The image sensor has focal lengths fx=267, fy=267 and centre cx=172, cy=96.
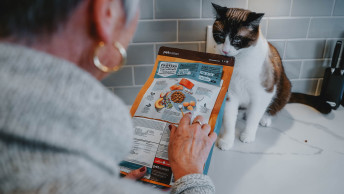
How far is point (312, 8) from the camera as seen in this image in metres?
1.08

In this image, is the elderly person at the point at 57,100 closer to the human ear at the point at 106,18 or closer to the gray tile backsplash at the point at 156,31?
the human ear at the point at 106,18

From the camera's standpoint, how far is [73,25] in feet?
1.07

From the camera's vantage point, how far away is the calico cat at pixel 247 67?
2.95 feet

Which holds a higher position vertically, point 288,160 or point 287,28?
point 287,28

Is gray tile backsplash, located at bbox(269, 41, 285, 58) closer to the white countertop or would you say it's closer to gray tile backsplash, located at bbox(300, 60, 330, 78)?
gray tile backsplash, located at bbox(300, 60, 330, 78)

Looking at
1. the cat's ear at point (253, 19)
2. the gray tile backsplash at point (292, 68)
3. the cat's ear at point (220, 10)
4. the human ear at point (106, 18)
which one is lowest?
the gray tile backsplash at point (292, 68)

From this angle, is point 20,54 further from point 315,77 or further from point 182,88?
point 315,77

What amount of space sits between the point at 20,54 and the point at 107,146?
0.16 metres

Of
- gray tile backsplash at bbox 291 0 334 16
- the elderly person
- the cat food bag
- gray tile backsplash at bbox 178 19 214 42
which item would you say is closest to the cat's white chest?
the cat food bag

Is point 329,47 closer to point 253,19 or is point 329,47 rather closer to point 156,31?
point 253,19

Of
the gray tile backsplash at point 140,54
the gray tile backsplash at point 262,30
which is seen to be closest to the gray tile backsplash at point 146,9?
the gray tile backsplash at point 262,30

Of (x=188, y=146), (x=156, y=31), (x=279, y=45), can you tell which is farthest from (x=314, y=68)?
(x=188, y=146)

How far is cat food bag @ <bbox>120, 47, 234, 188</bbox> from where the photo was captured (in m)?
0.73

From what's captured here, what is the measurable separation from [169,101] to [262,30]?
57 centimetres
